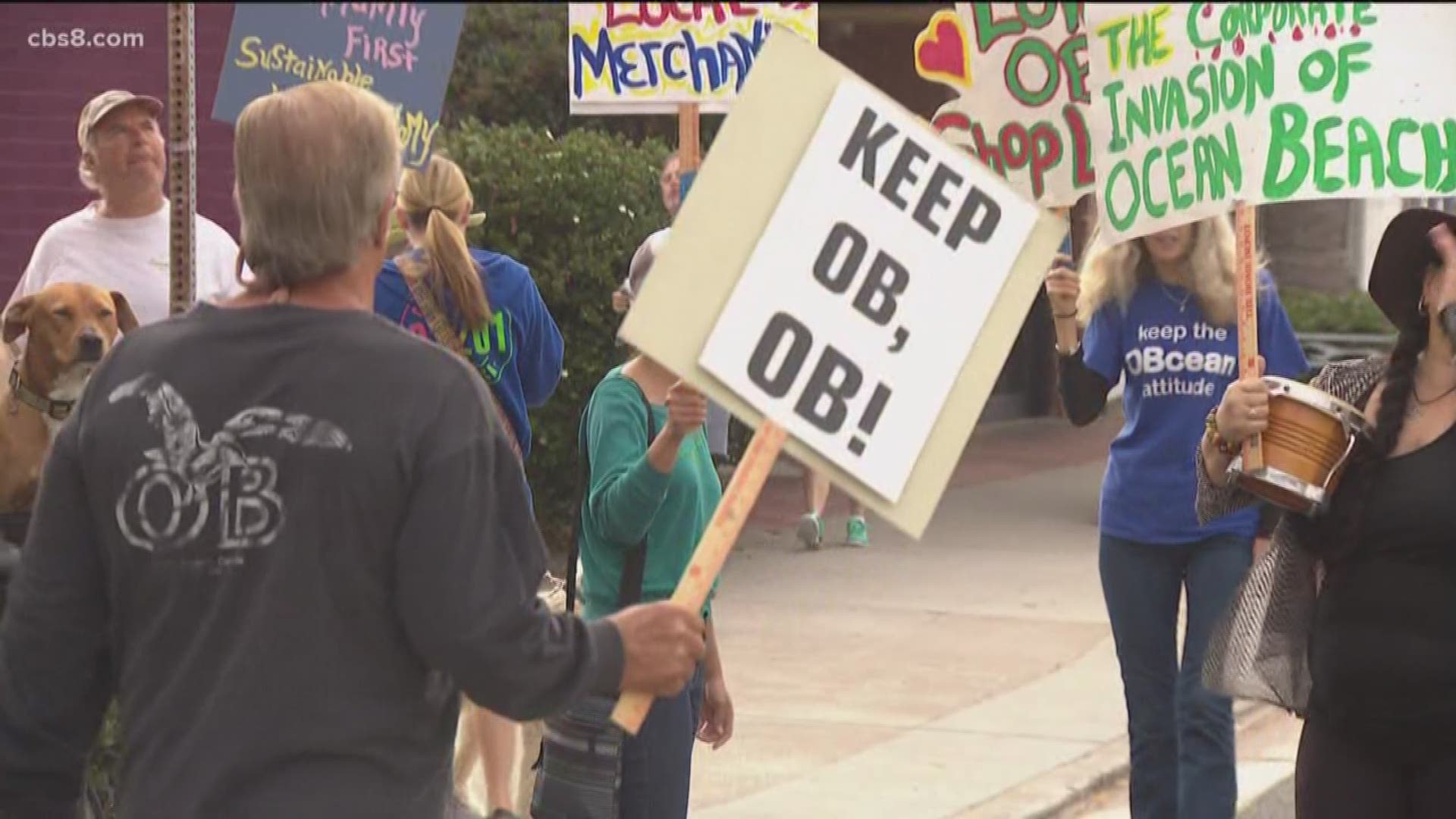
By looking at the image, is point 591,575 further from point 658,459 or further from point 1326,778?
point 1326,778

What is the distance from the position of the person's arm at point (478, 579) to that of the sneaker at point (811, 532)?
34.2 feet

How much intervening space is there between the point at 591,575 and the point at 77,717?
189cm

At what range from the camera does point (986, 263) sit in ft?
11.2

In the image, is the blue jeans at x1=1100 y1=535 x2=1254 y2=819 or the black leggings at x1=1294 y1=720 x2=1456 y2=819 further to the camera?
the blue jeans at x1=1100 y1=535 x2=1254 y2=819

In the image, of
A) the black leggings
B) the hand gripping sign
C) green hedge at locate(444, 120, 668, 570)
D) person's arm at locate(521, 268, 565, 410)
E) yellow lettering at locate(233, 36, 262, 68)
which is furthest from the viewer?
green hedge at locate(444, 120, 668, 570)

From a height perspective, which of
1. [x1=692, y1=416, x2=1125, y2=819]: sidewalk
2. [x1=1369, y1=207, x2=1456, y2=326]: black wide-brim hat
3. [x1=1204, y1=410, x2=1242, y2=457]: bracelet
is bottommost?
[x1=692, y1=416, x2=1125, y2=819]: sidewalk

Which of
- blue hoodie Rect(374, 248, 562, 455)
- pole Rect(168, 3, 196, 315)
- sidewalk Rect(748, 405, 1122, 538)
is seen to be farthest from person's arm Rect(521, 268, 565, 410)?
sidewalk Rect(748, 405, 1122, 538)

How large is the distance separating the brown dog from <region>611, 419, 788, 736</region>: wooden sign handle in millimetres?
3450

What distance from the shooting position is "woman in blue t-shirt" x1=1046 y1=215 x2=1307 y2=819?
6391 millimetres

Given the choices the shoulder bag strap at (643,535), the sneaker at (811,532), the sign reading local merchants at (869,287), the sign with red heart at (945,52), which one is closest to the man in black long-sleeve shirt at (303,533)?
the sign reading local merchants at (869,287)

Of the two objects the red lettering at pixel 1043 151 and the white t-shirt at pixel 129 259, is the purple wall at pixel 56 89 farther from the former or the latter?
the red lettering at pixel 1043 151

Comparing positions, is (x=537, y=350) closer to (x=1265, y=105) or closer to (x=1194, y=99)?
(x=1194, y=99)

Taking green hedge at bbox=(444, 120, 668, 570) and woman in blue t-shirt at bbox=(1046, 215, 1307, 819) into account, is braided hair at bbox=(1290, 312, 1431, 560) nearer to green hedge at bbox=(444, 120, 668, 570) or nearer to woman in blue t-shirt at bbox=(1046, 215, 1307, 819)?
woman in blue t-shirt at bbox=(1046, 215, 1307, 819)

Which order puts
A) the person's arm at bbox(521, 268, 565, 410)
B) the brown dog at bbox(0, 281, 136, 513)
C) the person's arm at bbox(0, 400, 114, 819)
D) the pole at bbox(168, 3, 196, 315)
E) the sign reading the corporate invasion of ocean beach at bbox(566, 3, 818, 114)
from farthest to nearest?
the sign reading the corporate invasion of ocean beach at bbox(566, 3, 818, 114), the person's arm at bbox(521, 268, 565, 410), the brown dog at bbox(0, 281, 136, 513), the pole at bbox(168, 3, 196, 315), the person's arm at bbox(0, 400, 114, 819)
